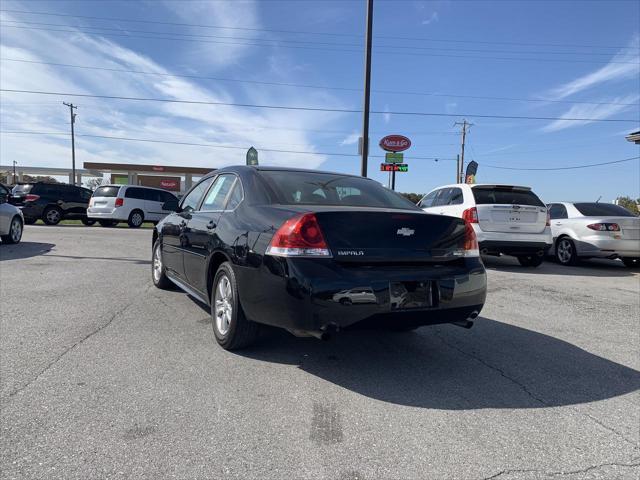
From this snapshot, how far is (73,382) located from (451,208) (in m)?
7.90

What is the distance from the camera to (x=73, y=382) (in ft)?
10.3

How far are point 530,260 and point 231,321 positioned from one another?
782 centimetres

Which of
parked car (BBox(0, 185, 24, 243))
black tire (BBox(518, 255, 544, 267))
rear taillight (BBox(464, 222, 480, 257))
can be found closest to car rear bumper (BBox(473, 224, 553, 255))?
black tire (BBox(518, 255, 544, 267))

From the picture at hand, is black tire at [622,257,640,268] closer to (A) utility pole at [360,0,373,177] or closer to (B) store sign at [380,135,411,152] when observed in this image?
(A) utility pole at [360,0,373,177]

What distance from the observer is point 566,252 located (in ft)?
33.6

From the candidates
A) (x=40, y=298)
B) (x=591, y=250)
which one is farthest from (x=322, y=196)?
(x=591, y=250)

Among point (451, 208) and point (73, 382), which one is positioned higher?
point (451, 208)

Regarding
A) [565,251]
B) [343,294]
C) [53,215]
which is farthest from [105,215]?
[343,294]

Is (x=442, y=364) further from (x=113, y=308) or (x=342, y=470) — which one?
(x=113, y=308)

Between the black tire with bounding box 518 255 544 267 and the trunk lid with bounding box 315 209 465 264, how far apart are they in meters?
6.71

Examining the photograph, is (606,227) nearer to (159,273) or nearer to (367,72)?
(159,273)

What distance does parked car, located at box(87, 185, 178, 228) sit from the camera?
→ 1784 centimetres

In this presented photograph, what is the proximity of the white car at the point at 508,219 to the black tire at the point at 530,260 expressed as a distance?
0.27 metres

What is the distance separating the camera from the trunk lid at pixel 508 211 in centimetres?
884
